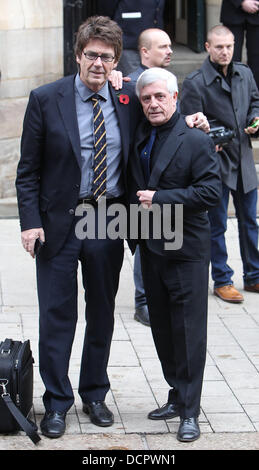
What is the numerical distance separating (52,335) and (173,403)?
78 centimetres

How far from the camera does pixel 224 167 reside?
7535 millimetres

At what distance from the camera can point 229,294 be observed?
7.62 meters

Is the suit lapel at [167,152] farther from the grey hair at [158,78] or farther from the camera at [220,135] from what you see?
the camera at [220,135]

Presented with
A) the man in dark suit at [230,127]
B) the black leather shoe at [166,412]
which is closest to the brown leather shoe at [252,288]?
the man in dark suit at [230,127]

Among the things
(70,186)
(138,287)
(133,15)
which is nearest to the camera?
(70,186)

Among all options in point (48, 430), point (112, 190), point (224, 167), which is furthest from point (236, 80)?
point (48, 430)

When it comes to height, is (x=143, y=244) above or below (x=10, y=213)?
above

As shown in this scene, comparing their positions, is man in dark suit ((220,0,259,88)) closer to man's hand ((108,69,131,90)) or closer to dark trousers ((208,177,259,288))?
dark trousers ((208,177,259,288))

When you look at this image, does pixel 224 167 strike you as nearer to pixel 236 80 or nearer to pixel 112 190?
pixel 236 80

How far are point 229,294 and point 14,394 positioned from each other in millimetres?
2769

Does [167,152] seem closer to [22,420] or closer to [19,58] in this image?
[22,420]

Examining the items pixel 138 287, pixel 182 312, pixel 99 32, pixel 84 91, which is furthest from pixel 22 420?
pixel 138 287

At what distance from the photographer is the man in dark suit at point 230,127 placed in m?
7.43
